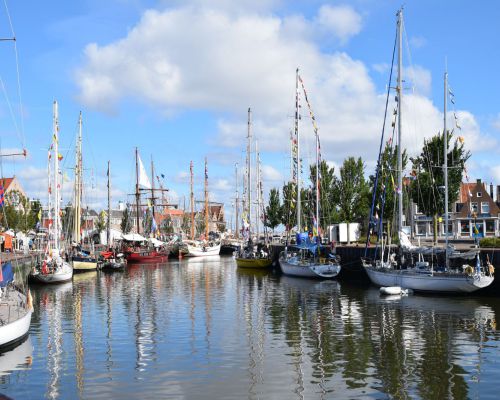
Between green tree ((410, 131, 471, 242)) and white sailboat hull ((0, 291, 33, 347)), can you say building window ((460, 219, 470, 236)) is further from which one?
white sailboat hull ((0, 291, 33, 347))

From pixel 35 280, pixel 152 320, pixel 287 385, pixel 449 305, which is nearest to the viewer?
pixel 287 385

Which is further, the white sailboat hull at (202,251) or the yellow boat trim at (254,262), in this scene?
the white sailboat hull at (202,251)

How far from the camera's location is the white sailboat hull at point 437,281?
40.7 m

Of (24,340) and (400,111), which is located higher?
(400,111)

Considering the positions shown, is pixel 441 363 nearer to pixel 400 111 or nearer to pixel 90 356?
pixel 90 356

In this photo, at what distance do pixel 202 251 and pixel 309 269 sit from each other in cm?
5144

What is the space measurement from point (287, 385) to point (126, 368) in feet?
20.8

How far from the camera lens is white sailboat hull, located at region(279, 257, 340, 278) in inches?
2279

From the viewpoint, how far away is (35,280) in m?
54.2

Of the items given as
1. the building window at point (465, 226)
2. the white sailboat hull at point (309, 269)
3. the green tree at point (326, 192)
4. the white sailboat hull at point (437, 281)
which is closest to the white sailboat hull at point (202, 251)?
the green tree at point (326, 192)

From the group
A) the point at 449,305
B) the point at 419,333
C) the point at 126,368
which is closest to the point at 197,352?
the point at 126,368

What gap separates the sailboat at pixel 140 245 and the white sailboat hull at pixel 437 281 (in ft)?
166

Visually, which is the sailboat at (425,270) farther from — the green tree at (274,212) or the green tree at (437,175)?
the green tree at (274,212)

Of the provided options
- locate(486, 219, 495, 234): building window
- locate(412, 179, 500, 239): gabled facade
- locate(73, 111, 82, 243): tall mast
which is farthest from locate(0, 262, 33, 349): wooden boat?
locate(486, 219, 495, 234): building window
